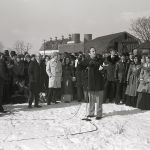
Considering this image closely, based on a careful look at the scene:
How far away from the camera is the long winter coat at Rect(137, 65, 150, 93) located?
10990 mm

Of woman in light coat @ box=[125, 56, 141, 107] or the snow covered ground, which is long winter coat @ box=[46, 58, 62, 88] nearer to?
the snow covered ground

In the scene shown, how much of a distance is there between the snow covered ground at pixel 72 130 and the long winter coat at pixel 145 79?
2.57ft

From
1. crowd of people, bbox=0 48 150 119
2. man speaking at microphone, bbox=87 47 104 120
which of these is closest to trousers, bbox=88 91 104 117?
man speaking at microphone, bbox=87 47 104 120

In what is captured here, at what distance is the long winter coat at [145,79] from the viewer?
433 inches

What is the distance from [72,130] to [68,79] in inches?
200

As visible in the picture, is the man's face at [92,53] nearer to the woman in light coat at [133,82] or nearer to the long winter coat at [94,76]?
the long winter coat at [94,76]

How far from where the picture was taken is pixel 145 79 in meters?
11.0

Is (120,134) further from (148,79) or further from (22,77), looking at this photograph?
(22,77)

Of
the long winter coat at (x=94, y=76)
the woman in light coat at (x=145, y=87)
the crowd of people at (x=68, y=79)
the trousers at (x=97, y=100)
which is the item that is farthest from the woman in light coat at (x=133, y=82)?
the long winter coat at (x=94, y=76)

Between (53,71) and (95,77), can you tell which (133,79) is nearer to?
(95,77)

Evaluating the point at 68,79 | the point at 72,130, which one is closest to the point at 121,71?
the point at 68,79

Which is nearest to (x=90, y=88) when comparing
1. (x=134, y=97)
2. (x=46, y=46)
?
(x=134, y=97)

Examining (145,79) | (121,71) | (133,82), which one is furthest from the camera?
(121,71)

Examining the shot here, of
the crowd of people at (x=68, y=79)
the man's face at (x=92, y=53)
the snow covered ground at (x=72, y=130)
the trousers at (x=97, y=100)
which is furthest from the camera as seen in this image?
the crowd of people at (x=68, y=79)
